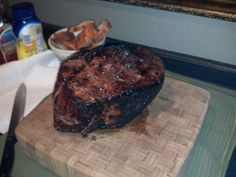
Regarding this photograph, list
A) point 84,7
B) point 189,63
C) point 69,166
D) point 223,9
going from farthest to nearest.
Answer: point 84,7 < point 189,63 < point 223,9 < point 69,166

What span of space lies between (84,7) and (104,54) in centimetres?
37

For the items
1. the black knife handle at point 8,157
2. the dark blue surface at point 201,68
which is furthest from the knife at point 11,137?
the dark blue surface at point 201,68

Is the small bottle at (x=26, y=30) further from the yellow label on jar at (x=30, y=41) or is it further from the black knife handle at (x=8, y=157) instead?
the black knife handle at (x=8, y=157)

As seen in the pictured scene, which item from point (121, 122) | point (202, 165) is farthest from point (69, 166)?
point (202, 165)

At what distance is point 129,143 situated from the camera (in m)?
0.47

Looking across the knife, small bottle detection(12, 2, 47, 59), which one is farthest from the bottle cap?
the knife

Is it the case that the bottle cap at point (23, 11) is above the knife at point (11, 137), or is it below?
above

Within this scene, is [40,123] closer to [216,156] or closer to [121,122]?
[121,122]

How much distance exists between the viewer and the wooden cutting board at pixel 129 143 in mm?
440

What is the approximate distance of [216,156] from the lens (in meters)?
0.52

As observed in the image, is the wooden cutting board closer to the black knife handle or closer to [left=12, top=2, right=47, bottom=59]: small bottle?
the black knife handle

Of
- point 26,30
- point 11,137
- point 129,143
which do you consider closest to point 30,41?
point 26,30

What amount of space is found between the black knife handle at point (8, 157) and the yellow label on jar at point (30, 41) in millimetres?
247

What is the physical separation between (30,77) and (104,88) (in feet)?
0.95
